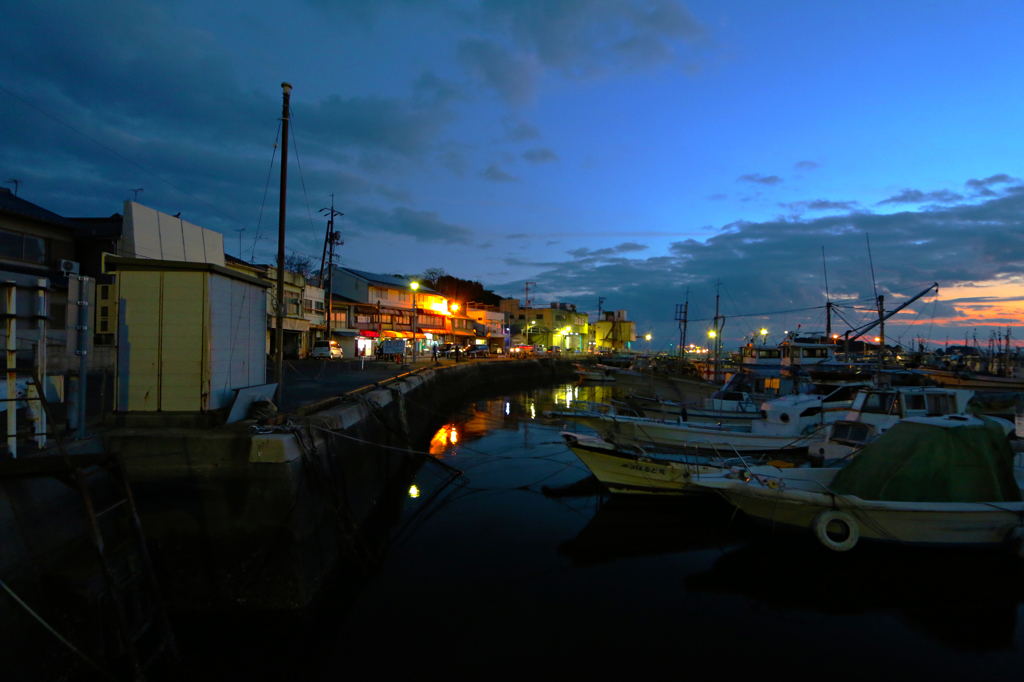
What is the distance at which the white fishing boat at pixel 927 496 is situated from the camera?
9.20 metres

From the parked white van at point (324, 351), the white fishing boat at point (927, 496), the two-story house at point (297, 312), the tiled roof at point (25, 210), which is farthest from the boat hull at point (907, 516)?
the two-story house at point (297, 312)

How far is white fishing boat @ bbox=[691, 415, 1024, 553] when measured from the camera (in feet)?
30.2

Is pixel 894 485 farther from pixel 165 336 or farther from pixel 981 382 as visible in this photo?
pixel 981 382

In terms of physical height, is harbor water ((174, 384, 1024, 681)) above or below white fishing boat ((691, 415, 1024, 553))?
below

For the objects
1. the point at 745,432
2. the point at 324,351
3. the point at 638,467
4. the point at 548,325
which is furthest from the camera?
the point at 548,325

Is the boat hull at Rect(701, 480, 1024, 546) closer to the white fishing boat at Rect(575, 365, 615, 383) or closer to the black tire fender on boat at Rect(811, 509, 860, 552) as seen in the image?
the black tire fender on boat at Rect(811, 509, 860, 552)

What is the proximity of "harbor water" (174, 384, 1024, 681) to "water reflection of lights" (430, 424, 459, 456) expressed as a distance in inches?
283

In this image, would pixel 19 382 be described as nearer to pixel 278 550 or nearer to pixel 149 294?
pixel 149 294

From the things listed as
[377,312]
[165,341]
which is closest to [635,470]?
[165,341]

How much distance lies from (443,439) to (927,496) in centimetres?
1675

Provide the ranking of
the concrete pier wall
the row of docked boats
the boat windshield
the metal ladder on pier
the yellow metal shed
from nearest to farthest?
the metal ladder on pier, the concrete pier wall, the yellow metal shed, the row of docked boats, the boat windshield

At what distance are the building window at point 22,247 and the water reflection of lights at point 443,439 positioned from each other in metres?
16.9

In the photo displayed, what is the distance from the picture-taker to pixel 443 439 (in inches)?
866

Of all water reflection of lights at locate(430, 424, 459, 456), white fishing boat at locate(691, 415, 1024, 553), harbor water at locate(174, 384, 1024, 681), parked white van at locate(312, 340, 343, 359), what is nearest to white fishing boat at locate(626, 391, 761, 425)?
harbor water at locate(174, 384, 1024, 681)
